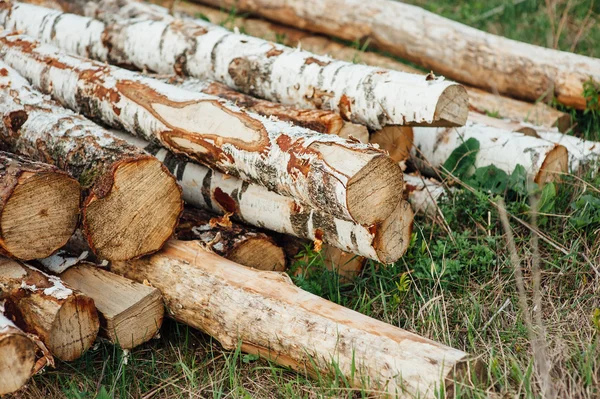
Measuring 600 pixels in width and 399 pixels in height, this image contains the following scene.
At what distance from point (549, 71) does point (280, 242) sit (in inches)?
97.5

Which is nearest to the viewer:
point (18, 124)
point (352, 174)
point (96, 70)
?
point (352, 174)

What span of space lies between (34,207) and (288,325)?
3.82 feet

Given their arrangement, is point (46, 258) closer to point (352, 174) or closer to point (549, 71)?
point (352, 174)

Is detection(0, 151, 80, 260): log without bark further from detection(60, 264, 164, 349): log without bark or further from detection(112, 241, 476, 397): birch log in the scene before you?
detection(112, 241, 476, 397): birch log

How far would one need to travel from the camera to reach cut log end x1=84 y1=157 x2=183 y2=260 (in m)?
3.01

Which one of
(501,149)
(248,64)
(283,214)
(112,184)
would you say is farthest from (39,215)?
(501,149)

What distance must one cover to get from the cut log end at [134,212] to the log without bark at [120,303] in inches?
5.8

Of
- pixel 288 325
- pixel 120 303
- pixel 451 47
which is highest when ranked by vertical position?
pixel 451 47

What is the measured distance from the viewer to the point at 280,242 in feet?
12.1

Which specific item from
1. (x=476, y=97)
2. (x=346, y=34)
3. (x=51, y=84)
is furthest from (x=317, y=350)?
(x=346, y=34)

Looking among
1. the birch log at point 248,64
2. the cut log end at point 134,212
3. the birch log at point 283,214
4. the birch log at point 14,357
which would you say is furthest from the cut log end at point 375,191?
the birch log at point 14,357

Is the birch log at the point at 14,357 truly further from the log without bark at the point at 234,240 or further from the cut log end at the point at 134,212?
the log without bark at the point at 234,240

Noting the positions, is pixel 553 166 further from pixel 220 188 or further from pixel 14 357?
pixel 14 357

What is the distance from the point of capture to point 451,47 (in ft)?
16.9
